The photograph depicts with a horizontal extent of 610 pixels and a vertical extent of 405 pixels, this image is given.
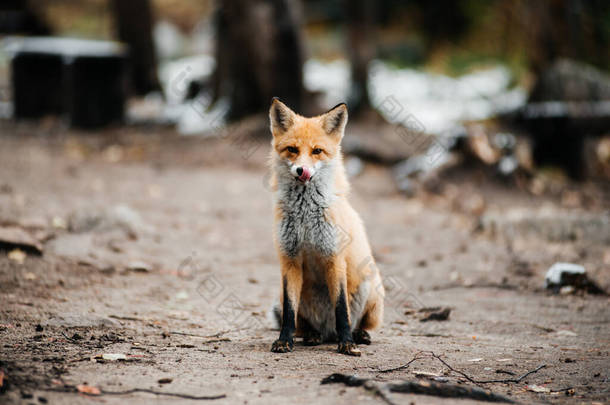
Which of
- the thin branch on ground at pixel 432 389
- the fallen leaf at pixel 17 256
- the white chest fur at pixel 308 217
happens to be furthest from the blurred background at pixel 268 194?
the white chest fur at pixel 308 217

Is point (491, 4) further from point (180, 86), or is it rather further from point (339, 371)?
point (339, 371)

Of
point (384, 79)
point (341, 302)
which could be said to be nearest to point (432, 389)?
point (341, 302)

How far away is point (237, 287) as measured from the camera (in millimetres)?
6316

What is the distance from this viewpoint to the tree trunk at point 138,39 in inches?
703

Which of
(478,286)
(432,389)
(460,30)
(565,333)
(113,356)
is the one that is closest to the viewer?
(432,389)

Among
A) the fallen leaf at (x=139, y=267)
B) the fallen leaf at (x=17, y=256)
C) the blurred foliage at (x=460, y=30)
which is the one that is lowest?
the fallen leaf at (x=139, y=267)

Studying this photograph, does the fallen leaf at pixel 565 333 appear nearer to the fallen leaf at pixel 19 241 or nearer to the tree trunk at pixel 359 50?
the fallen leaf at pixel 19 241

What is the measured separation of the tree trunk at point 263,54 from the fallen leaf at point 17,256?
786 centimetres

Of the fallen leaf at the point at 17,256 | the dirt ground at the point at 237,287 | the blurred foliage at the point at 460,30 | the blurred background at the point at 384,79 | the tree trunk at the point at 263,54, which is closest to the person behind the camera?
the dirt ground at the point at 237,287

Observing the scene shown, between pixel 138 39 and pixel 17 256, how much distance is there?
1359 cm

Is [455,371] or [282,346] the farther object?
[282,346]

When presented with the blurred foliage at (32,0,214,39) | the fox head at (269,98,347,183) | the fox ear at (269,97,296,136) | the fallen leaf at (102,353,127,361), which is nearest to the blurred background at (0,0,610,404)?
the fallen leaf at (102,353,127,361)

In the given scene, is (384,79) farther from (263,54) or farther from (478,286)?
(478,286)

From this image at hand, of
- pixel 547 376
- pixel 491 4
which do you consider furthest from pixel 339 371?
pixel 491 4
